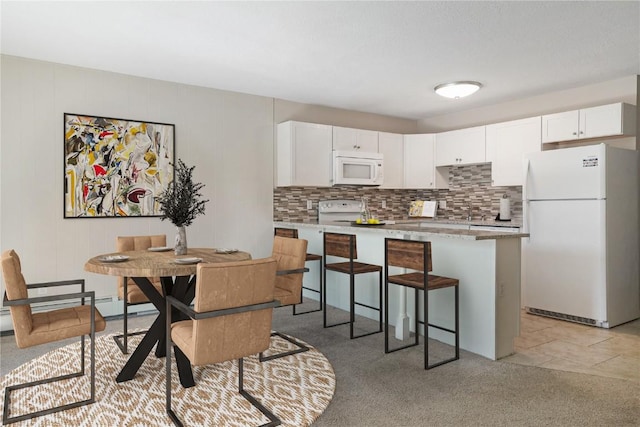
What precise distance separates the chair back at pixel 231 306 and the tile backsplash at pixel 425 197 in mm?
3106

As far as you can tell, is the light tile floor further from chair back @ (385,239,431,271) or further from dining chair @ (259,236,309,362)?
dining chair @ (259,236,309,362)

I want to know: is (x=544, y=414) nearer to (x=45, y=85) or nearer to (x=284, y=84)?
(x=284, y=84)

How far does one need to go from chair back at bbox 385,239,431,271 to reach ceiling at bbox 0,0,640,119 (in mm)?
1588

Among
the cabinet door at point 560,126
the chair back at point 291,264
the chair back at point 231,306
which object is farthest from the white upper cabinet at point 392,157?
the chair back at point 231,306

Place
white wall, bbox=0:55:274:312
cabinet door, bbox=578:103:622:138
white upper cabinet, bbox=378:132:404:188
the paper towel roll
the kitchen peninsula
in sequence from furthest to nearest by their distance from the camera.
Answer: white upper cabinet, bbox=378:132:404:188
the paper towel roll
cabinet door, bbox=578:103:622:138
white wall, bbox=0:55:274:312
the kitchen peninsula

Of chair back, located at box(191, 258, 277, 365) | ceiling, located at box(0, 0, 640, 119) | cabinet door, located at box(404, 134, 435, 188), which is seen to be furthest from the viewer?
cabinet door, located at box(404, 134, 435, 188)

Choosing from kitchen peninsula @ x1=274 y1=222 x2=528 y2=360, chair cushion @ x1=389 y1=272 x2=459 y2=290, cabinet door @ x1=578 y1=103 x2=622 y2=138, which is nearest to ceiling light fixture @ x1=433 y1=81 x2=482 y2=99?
cabinet door @ x1=578 y1=103 x2=622 y2=138

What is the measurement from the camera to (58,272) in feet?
12.9

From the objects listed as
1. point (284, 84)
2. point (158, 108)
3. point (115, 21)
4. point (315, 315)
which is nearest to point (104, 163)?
point (158, 108)

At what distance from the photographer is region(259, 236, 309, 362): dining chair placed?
3.18 meters

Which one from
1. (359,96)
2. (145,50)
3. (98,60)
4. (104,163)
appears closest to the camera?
(145,50)

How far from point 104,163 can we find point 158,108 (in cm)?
80

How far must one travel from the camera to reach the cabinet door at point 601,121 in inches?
166

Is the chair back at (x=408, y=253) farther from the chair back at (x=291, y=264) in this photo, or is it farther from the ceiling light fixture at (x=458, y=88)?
the ceiling light fixture at (x=458, y=88)
